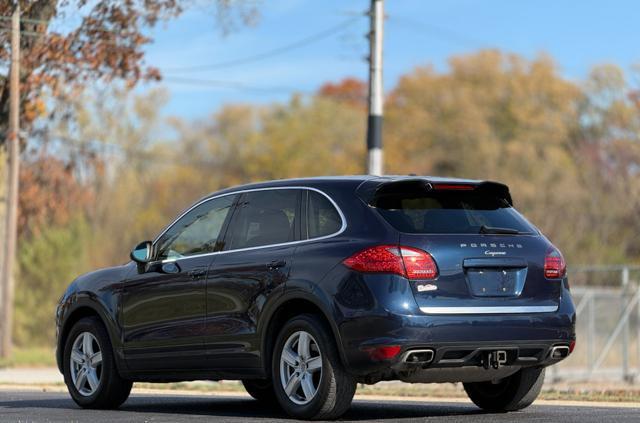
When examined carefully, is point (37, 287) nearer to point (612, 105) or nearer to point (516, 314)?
point (516, 314)

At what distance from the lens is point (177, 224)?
39.8 feet

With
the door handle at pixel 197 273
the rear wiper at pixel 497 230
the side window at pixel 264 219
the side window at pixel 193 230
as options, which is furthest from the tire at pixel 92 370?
the rear wiper at pixel 497 230

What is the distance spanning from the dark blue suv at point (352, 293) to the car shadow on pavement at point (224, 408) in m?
0.37

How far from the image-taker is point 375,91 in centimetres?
2548

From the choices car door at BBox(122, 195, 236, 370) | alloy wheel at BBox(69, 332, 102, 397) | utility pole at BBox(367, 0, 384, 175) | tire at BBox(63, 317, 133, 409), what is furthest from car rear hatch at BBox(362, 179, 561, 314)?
utility pole at BBox(367, 0, 384, 175)

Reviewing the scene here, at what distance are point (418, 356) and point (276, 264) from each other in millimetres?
1422

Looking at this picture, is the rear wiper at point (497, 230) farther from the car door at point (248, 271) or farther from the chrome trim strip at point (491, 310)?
the car door at point (248, 271)

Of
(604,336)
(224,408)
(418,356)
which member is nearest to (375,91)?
(604,336)

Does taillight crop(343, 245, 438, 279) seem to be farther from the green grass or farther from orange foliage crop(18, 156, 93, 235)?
orange foliage crop(18, 156, 93, 235)

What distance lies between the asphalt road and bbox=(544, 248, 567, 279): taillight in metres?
1.07

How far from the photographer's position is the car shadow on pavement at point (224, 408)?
37.3ft

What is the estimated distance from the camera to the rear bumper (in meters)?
9.84

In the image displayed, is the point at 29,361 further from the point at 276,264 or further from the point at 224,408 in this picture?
the point at 276,264

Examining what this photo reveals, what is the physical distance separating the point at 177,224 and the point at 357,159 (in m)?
55.7
